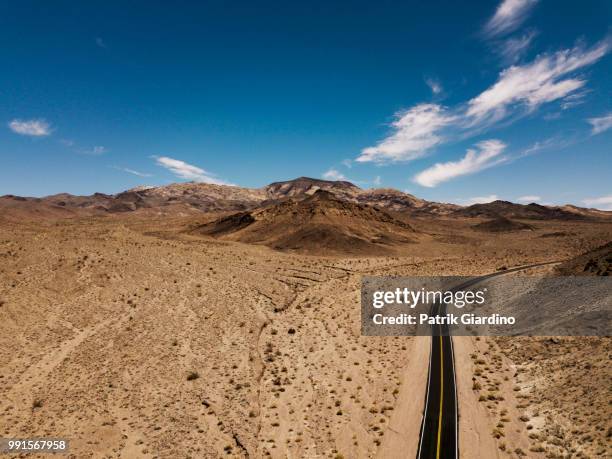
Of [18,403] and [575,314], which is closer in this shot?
[18,403]

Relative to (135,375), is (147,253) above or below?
above

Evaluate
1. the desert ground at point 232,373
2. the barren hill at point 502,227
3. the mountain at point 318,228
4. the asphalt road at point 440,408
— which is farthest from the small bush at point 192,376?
the barren hill at point 502,227

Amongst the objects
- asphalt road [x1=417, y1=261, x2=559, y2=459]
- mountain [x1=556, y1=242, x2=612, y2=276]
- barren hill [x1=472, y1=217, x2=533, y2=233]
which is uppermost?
barren hill [x1=472, y1=217, x2=533, y2=233]

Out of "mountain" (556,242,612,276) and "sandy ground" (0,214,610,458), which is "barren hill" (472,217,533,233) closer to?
"mountain" (556,242,612,276)

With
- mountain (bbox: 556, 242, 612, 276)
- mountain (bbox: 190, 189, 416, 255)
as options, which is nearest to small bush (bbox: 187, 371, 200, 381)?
mountain (bbox: 556, 242, 612, 276)

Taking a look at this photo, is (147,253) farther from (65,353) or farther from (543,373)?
(543,373)

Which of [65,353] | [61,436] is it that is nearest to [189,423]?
[61,436]

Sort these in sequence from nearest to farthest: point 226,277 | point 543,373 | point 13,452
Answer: point 13,452 → point 543,373 → point 226,277

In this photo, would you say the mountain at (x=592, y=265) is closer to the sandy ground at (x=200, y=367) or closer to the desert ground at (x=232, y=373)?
the desert ground at (x=232, y=373)
